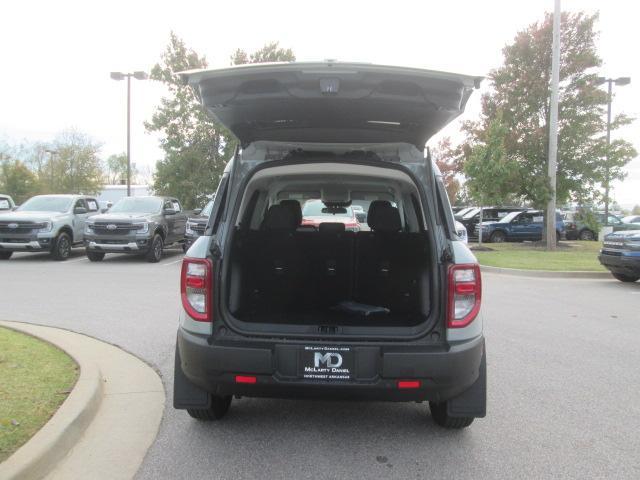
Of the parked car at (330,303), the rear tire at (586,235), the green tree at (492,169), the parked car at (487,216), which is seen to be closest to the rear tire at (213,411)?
the parked car at (330,303)

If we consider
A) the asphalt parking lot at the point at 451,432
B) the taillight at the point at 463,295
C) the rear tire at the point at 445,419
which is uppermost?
the taillight at the point at 463,295

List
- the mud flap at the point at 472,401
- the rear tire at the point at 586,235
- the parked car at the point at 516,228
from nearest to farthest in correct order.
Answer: the mud flap at the point at 472,401
the parked car at the point at 516,228
the rear tire at the point at 586,235

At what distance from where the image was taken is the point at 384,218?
4.58 meters

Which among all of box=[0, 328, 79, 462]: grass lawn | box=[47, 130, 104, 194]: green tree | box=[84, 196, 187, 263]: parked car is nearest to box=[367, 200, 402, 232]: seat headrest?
box=[0, 328, 79, 462]: grass lawn

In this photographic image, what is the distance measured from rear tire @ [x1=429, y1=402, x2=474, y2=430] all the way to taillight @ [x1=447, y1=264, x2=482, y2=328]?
0.70m

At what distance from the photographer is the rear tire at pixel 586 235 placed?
28219mm

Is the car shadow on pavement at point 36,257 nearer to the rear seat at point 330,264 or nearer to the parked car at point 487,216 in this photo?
the rear seat at point 330,264

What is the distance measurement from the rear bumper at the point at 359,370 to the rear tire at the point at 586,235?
92.3 ft

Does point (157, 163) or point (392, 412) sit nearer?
point (392, 412)

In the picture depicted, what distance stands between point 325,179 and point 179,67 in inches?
976

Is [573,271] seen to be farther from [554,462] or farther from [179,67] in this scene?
[179,67]

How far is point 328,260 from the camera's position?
15.5 ft

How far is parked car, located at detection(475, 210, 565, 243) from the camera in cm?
2467

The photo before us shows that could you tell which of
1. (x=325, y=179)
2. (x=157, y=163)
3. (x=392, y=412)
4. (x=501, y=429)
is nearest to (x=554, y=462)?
(x=501, y=429)
